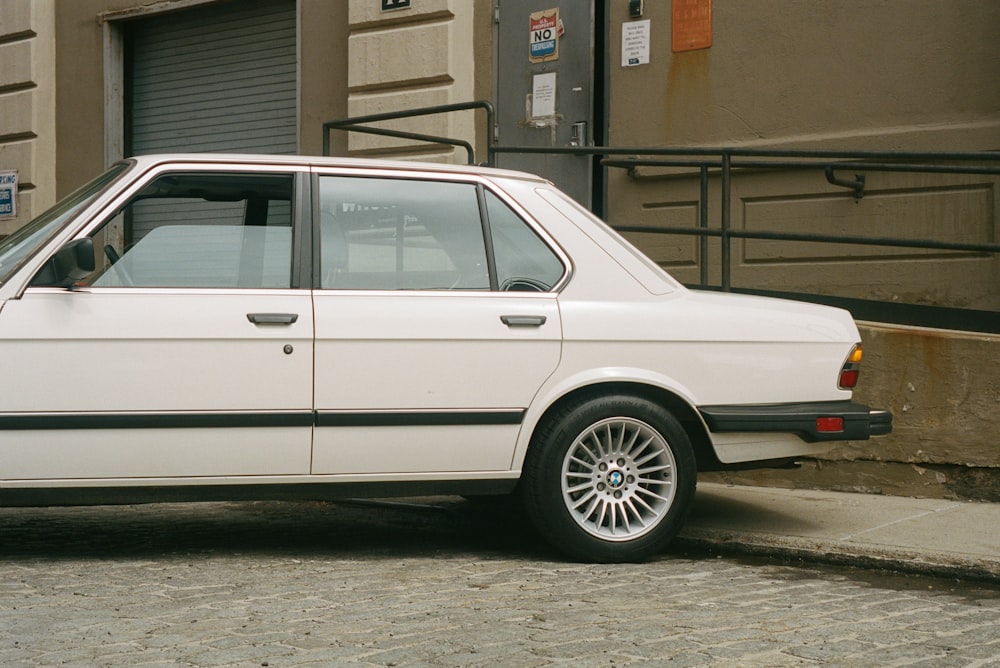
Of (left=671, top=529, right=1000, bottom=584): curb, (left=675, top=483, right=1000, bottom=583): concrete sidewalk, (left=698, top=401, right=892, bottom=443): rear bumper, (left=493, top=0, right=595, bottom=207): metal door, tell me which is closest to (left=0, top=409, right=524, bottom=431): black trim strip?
(left=698, top=401, right=892, bottom=443): rear bumper

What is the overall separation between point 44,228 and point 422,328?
5.23ft

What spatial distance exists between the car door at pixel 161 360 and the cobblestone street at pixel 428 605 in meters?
0.46

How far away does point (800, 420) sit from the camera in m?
5.62

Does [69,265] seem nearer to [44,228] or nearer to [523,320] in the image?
[44,228]

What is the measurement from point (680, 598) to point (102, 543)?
2650 millimetres

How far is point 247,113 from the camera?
43.0 feet

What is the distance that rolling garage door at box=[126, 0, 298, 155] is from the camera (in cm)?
1280

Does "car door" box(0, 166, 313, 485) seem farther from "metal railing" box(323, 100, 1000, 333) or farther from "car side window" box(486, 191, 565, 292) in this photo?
"metal railing" box(323, 100, 1000, 333)

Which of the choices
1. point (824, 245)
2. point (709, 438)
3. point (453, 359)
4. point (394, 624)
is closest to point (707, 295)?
point (709, 438)

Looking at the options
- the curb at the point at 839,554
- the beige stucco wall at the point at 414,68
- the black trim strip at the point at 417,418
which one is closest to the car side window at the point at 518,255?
the black trim strip at the point at 417,418

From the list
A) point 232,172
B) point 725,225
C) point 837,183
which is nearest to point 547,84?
point 837,183

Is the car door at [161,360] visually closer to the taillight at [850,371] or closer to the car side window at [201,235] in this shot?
the car side window at [201,235]

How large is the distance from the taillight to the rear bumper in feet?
0.32

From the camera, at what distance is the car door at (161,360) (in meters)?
5.04
